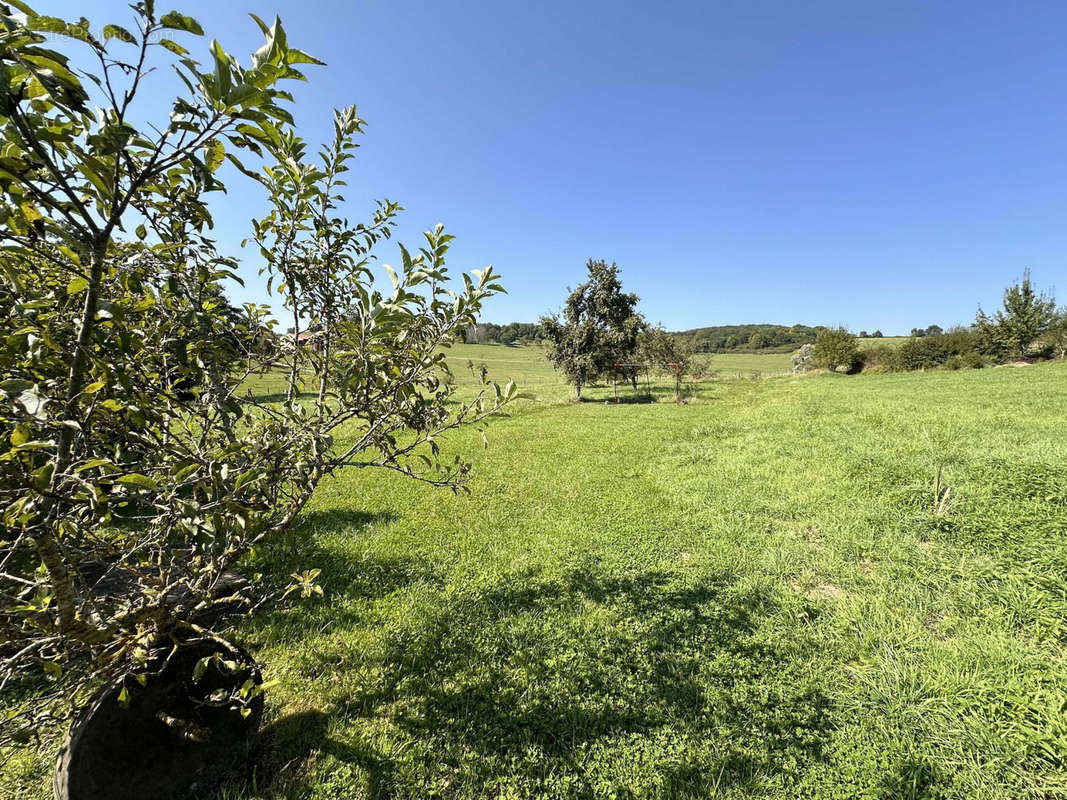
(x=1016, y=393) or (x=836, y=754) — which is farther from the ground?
(x=1016, y=393)

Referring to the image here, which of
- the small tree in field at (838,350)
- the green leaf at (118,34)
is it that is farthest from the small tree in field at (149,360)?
the small tree in field at (838,350)

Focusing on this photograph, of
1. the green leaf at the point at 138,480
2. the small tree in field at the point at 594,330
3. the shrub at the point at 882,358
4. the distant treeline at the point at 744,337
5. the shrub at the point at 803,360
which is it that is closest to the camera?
the green leaf at the point at 138,480

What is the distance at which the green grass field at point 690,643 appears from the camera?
260 centimetres

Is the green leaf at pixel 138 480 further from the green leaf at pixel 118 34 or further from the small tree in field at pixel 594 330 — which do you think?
the small tree in field at pixel 594 330

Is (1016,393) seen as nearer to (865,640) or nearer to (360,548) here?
(865,640)

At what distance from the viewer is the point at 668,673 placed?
3.44m

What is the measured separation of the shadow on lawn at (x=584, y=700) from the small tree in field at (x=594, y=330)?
1894cm

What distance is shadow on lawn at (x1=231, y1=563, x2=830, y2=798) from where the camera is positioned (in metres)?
2.66

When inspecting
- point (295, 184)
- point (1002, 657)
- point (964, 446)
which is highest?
point (295, 184)

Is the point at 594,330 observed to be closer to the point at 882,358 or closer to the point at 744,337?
the point at 882,358

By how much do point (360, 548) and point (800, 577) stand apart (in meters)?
5.88

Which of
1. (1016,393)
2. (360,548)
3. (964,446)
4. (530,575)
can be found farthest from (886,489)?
(1016,393)

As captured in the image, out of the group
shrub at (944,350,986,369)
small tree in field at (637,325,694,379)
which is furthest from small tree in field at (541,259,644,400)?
shrub at (944,350,986,369)

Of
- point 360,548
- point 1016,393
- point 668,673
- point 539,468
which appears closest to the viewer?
point 668,673
